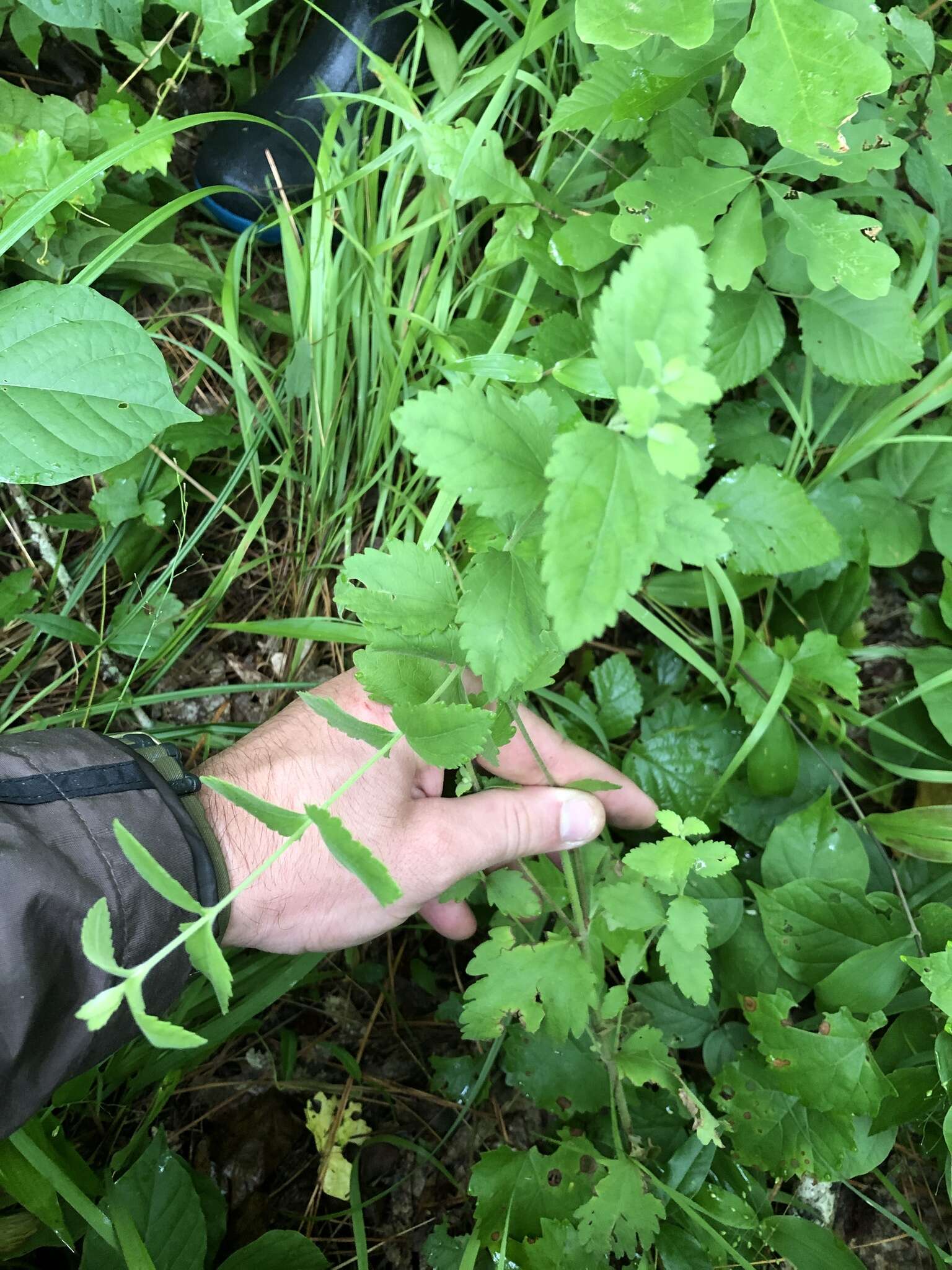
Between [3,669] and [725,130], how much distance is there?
6.62 feet

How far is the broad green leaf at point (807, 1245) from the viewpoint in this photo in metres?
1.71

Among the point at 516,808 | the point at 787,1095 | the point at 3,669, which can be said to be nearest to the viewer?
the point at 516,808

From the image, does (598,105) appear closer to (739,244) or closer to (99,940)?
(739,244)

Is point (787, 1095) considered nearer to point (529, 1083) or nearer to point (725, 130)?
point (529, 1083)

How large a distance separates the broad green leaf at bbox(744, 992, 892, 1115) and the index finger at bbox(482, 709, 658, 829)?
49cm

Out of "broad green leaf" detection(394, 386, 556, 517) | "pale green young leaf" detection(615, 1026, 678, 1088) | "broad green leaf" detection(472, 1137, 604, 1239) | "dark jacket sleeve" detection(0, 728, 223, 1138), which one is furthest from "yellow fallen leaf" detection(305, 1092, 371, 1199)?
"broad green leaf" detection(394, 386, 556, 517)

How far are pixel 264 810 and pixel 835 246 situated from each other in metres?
1.39

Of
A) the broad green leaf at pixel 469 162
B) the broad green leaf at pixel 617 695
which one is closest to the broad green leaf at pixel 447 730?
the broad green leaf at pixel 617 695

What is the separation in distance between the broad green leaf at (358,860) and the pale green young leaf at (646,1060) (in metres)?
0.79

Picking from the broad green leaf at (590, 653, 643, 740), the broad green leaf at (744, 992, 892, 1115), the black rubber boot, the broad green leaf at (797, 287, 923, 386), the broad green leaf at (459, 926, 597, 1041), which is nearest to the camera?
the broad green leaf at (459, 926, 597, 1041)

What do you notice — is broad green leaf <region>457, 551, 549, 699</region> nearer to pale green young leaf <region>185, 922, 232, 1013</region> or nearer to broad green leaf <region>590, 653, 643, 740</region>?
pale green young leaf <region>185, 922, 232, 1013</region>

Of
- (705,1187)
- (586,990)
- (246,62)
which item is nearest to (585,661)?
(586,990)

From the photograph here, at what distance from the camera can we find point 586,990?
1.43 metres

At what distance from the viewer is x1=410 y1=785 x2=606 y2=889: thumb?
1.59 meters
